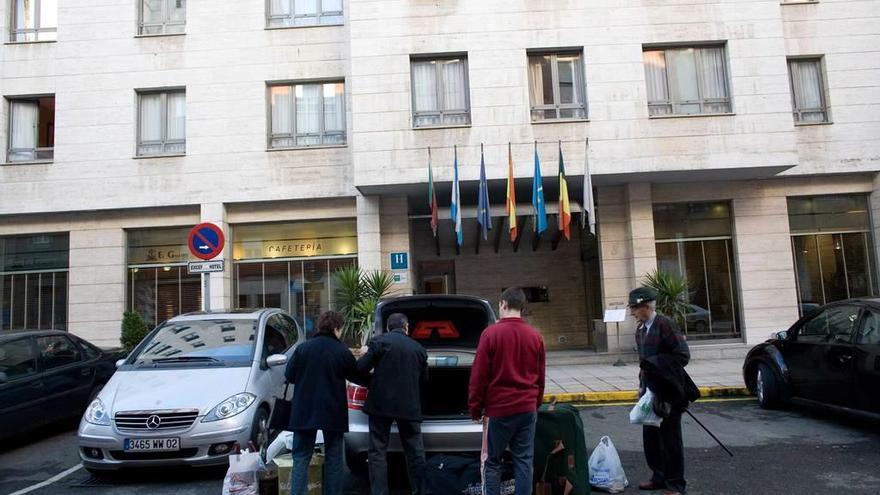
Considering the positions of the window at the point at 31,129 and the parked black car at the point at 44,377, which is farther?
the window at the point at 31,129

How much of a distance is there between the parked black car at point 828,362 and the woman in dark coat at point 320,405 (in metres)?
5.46

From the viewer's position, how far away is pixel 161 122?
574 inches

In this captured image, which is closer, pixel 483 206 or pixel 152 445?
pixel 152 445

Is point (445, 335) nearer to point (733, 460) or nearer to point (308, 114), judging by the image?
point (733, 460)

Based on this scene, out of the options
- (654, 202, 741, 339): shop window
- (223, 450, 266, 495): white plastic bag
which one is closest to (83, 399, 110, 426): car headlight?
(223, 450, 266, 495): white plastic bag

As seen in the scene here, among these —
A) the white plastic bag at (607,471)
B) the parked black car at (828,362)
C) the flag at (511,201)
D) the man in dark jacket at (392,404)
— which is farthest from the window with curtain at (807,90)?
the man in dark jacket at (392,404)

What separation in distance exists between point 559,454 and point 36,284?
48.0 feet

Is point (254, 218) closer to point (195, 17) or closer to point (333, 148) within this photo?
point (333, 148)

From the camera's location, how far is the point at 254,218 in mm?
14414

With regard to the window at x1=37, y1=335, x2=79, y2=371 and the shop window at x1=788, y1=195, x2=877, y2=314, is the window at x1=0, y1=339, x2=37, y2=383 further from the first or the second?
the shop window at x1=788, y1=195, x2=877, y2=314

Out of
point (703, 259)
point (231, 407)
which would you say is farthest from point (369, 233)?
point (231, 407)

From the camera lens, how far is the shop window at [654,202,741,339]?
46.3ft

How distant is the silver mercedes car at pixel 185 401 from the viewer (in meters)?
5.65

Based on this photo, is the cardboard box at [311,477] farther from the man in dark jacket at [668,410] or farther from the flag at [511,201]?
the flag at [511,201]
